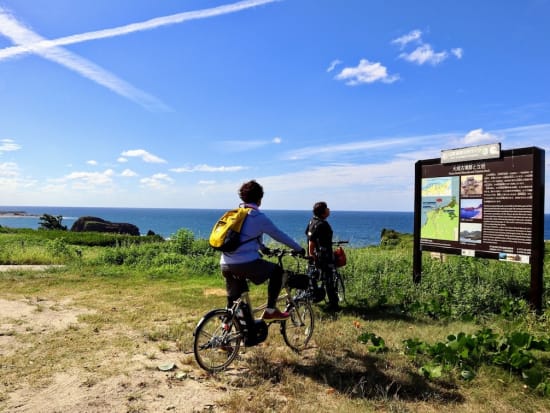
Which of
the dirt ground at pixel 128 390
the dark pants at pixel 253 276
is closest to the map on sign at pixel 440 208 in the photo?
the dark pants at pixel 253 276

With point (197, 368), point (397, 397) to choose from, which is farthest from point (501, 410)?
point (197, 368)

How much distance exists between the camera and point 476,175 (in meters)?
8.16

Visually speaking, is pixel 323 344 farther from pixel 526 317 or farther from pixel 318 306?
pixel 526 317

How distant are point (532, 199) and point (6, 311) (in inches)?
380

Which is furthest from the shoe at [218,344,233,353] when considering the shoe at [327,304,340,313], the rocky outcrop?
the rocky outcrop

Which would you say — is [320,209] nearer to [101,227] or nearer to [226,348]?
[226,348]

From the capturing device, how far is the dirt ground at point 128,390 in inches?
159

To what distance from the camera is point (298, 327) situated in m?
5.78

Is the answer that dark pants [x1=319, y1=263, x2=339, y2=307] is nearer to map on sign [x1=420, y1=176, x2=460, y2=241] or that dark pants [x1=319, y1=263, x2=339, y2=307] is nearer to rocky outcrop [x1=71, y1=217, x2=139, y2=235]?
map on sign [x1=420, y1=176, x2=460, y2=241]

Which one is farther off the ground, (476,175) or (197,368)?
(476,175)

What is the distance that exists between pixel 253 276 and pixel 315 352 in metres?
1.70

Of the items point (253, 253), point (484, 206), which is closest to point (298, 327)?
point (253, 253)

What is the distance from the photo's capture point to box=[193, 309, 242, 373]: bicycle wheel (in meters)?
4.75

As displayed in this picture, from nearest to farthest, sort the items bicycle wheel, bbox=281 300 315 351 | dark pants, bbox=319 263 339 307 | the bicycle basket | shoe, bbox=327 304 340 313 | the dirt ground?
the dirt ground → the bicycle basket → bicycle wheel, bbox=281 300 315 351 → dark pants, bbox=319 263 339 307 → shoe, bbox=327 304 340 313
